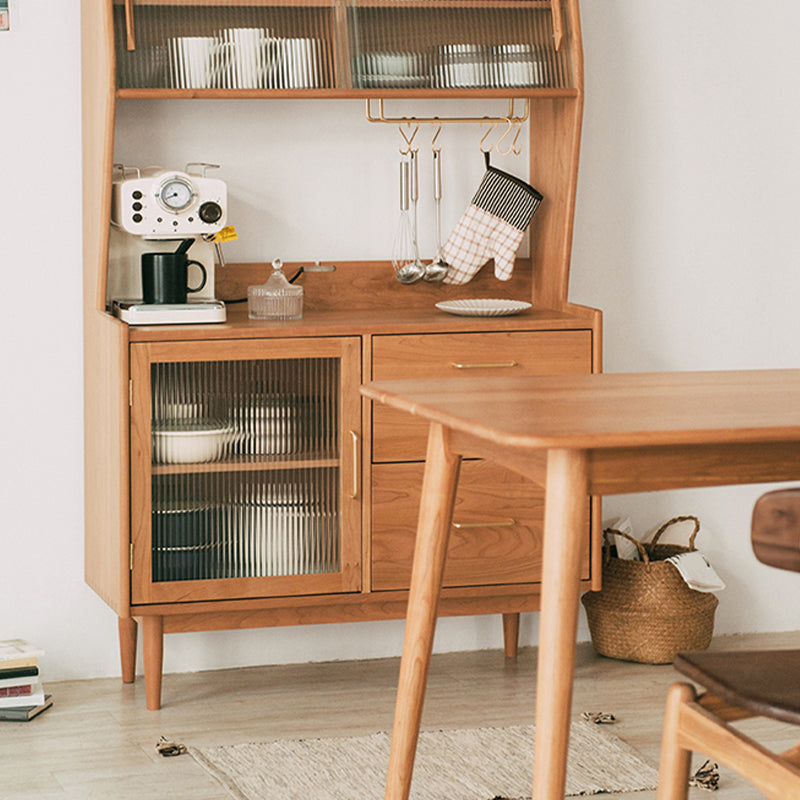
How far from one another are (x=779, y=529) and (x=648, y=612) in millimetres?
2405

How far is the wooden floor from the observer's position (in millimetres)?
2781

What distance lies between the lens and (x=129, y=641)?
3400mm

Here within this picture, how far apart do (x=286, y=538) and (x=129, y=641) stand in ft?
1.72

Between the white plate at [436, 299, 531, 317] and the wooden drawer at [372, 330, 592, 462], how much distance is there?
0.40ft

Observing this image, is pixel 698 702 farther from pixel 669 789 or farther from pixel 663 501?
pixel 663 501

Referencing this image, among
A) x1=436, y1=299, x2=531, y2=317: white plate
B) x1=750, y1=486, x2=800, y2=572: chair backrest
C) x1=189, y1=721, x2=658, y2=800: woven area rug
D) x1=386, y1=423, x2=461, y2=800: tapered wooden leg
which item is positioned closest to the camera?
x1=750, y1=486, x2=800, y2=572: chair backrest

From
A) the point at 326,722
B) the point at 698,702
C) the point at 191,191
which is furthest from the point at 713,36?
the point at 698,702

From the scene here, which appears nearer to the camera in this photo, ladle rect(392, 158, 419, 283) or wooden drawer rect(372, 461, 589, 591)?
wooden drawer rect(372, 461, 589, 591)

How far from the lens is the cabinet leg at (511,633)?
3645mm

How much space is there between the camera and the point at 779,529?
123 centimetres

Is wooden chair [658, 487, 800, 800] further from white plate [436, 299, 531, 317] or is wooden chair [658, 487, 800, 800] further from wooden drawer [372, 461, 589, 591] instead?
white plate [436, 299, 531, 317]

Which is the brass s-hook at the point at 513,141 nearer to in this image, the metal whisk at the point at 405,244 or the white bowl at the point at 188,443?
the metal whisk at the point at 405,244

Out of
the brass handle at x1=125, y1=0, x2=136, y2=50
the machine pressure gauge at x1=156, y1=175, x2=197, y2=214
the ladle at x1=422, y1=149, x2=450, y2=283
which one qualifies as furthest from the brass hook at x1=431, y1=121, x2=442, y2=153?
the brass handle at x1=125, y1=0, x2=136, y2=50

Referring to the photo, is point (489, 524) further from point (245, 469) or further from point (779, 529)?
point (779, 529)
